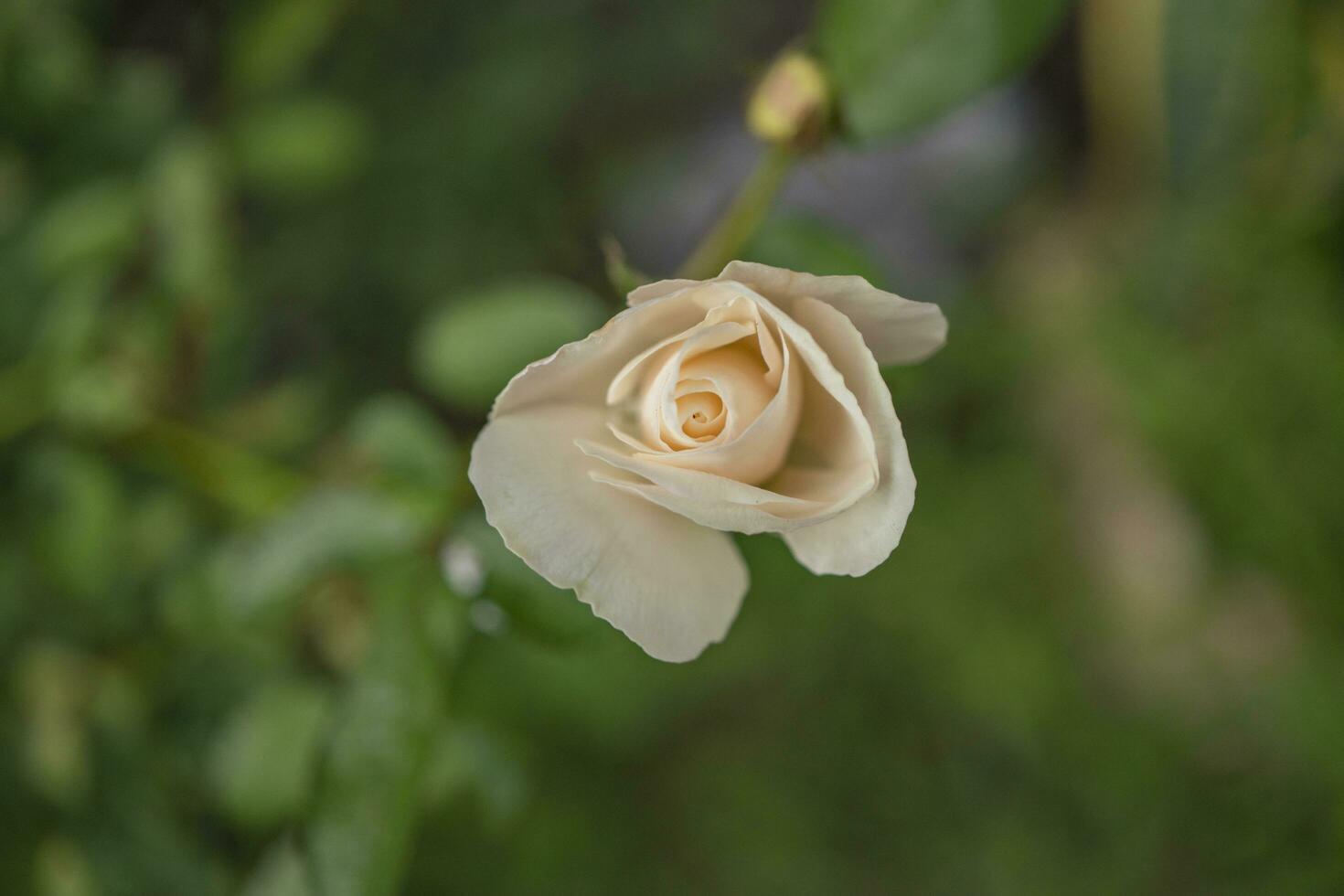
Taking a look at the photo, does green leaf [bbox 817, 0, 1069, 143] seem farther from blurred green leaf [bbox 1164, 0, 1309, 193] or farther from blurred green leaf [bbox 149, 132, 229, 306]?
blurred green leaf [bbox 149, 132, 229, 306]

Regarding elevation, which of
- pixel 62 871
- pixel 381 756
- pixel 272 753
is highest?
pixel 381 756

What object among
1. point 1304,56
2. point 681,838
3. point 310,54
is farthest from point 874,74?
point 681,838

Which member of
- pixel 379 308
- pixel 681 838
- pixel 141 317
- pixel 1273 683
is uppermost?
pixel 141 317

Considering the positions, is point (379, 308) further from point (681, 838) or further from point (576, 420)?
point (576, 420)

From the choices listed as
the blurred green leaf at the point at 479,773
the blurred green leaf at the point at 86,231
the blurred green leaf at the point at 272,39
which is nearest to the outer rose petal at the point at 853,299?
the blurred green leaf at the point at 479,773

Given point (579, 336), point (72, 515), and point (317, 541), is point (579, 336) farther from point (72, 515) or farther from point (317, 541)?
point (72, 515)

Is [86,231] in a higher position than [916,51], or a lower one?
lower

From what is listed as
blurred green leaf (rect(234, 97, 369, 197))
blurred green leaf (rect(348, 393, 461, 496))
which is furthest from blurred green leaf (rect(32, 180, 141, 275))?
blurred green leaf (rect(348, 393, 461, 496))

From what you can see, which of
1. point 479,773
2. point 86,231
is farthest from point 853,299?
point 86,231
